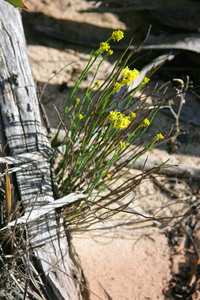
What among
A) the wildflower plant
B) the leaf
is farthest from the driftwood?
the leaf

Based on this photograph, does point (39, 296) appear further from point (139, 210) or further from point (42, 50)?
point (42, 50)

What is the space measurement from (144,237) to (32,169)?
111 centimetres

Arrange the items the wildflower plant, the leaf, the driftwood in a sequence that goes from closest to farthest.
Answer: the leaf → the wildflower plant → the driftwood

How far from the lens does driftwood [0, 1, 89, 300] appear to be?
74.2 inches

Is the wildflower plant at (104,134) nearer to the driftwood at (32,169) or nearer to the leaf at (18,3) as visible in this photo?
the driftwood at (32,169)

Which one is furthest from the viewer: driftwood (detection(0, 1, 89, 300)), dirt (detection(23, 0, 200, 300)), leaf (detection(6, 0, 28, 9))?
dirt (detection(23, 0, 200, 300))

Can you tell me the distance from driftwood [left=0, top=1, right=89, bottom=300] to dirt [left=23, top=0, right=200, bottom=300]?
24 centimetres

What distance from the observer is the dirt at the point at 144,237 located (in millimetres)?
2332

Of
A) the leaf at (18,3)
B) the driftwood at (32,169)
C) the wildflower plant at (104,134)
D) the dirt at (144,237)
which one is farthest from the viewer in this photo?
the dirt at (144,237)

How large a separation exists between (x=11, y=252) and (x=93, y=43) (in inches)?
109

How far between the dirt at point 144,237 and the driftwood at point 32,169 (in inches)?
9.5

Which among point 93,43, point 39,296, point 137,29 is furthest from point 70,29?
point 39,296

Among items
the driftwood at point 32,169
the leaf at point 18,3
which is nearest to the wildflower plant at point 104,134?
the driftwood at point 32,169

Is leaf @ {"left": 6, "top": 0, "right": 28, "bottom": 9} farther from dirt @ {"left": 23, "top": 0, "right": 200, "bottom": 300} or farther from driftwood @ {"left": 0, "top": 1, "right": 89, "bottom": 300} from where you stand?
driftwood @ {"left": 0, "top": 1, "right": 89, "bottom": 300}
